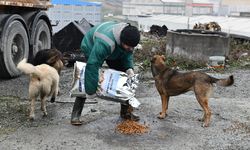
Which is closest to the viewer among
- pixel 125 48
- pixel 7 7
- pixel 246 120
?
pixel 125 48

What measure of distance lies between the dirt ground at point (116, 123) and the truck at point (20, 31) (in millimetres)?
862

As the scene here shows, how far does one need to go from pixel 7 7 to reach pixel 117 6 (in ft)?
88.8

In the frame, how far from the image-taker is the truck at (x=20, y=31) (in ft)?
27.7

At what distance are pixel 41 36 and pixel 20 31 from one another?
171 cm

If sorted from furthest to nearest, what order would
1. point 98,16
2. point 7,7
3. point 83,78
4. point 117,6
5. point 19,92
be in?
point 117,6, point 98,16, point 7,7, point 19,92, point 83,78

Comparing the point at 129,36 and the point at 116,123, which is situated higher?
the point at 129,36

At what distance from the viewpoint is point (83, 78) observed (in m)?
5.63

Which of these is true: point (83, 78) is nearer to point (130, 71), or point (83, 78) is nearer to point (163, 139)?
point (130, 71)

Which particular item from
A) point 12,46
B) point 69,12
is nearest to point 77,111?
point 12,46

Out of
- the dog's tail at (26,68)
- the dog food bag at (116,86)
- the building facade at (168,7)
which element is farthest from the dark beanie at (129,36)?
the building facade at (168,7)

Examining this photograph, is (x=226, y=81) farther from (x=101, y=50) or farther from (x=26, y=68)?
(x=26, y=68)

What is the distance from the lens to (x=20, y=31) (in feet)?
29.7

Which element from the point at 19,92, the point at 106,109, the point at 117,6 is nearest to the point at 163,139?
the point at 106,109

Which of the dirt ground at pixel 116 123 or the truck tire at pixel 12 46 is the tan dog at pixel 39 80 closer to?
the dirt ground at pixel 116 123
